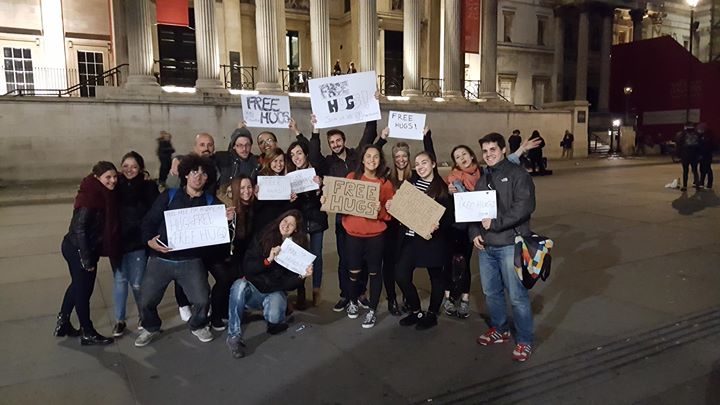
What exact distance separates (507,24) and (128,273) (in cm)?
4142

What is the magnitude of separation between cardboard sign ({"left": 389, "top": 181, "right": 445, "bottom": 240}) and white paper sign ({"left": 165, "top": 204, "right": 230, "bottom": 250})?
1652mm

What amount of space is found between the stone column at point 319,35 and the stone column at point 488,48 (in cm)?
1011

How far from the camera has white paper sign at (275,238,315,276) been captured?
483cm

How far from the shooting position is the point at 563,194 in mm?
15758

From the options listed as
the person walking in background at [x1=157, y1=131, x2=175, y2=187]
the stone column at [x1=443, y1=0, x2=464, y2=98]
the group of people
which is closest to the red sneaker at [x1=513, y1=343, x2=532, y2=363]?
the group of people

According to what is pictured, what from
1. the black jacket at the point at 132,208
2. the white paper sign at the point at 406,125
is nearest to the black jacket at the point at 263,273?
the black jacket at the point at 132,208

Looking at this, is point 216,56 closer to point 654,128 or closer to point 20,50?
point 20,50

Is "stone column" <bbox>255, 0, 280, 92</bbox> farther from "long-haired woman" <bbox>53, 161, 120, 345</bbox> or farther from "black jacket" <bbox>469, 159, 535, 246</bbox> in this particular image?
"black jacket" <bbox>469, 159, 535, 246</bbox>

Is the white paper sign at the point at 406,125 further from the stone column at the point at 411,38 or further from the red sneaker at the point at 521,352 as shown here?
the stone column at the point at 411,38

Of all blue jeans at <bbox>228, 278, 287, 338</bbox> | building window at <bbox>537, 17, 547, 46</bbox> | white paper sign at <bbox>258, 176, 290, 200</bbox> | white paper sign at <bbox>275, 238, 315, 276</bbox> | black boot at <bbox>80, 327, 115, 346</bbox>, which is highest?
building window at <bbox>537, 17, 547, 46</bbox>

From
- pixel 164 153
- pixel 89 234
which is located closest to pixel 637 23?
pixel 164 153

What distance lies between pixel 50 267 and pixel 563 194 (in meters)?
13.6

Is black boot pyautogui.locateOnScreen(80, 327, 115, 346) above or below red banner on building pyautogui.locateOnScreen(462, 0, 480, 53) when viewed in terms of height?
below

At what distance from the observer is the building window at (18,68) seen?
966 inches
